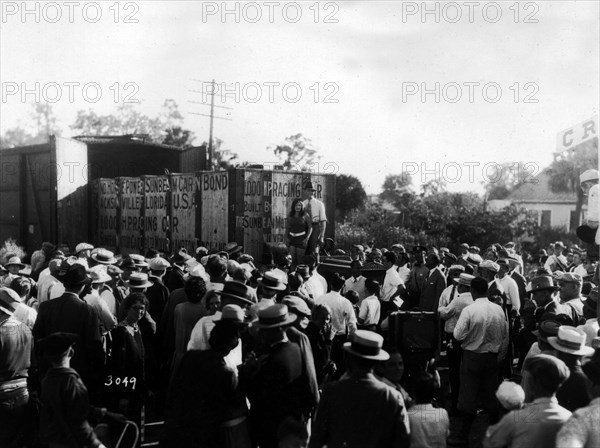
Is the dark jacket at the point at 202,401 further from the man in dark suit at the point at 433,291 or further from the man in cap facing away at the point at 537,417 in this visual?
the man in dark suit at the point at 433,291

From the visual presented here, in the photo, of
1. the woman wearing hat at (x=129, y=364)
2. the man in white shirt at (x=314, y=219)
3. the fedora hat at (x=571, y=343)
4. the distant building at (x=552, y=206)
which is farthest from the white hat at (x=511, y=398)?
the distant building at (x=552, y=206)

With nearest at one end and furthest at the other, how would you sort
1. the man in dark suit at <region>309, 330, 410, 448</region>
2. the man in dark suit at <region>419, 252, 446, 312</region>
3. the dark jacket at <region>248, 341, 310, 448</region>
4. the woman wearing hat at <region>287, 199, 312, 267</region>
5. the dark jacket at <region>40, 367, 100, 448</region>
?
the man in dark suit at <region>309, 330, 410, 448</region>
the dark jacket at <region>40, 367, 100, 448</region>
the dark jacket at <region>248, 341, 310, 448</region>
the man in dark suit at <region>419, 252, 446, 312</region>
the woman wearing hat at <region>287, 199, 312, 267</region>

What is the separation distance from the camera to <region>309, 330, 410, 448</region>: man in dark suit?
12.5ft

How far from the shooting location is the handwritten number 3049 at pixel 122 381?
5.50 meters

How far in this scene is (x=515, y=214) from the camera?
28188 mm

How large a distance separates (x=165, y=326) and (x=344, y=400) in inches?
125

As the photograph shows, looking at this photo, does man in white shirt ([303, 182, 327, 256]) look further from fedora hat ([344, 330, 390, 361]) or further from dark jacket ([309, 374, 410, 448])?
dark jacket ([309, 374, 410, 448])

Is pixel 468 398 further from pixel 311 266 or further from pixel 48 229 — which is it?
pixel 48 229

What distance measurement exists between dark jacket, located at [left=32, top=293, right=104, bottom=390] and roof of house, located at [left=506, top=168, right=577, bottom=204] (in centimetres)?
4578

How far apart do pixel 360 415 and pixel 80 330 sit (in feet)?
8.94

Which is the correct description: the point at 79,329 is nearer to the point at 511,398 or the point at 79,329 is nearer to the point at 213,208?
the point at 511,398

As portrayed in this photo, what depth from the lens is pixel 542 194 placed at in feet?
170

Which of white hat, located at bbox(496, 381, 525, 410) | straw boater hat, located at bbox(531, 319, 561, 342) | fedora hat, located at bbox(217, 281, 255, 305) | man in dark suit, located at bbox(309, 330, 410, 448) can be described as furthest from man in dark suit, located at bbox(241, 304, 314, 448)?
straw boater hat, located at bbox(531, 319, 561, 342)

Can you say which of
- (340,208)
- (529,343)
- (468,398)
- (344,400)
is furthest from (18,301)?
(340,208)
